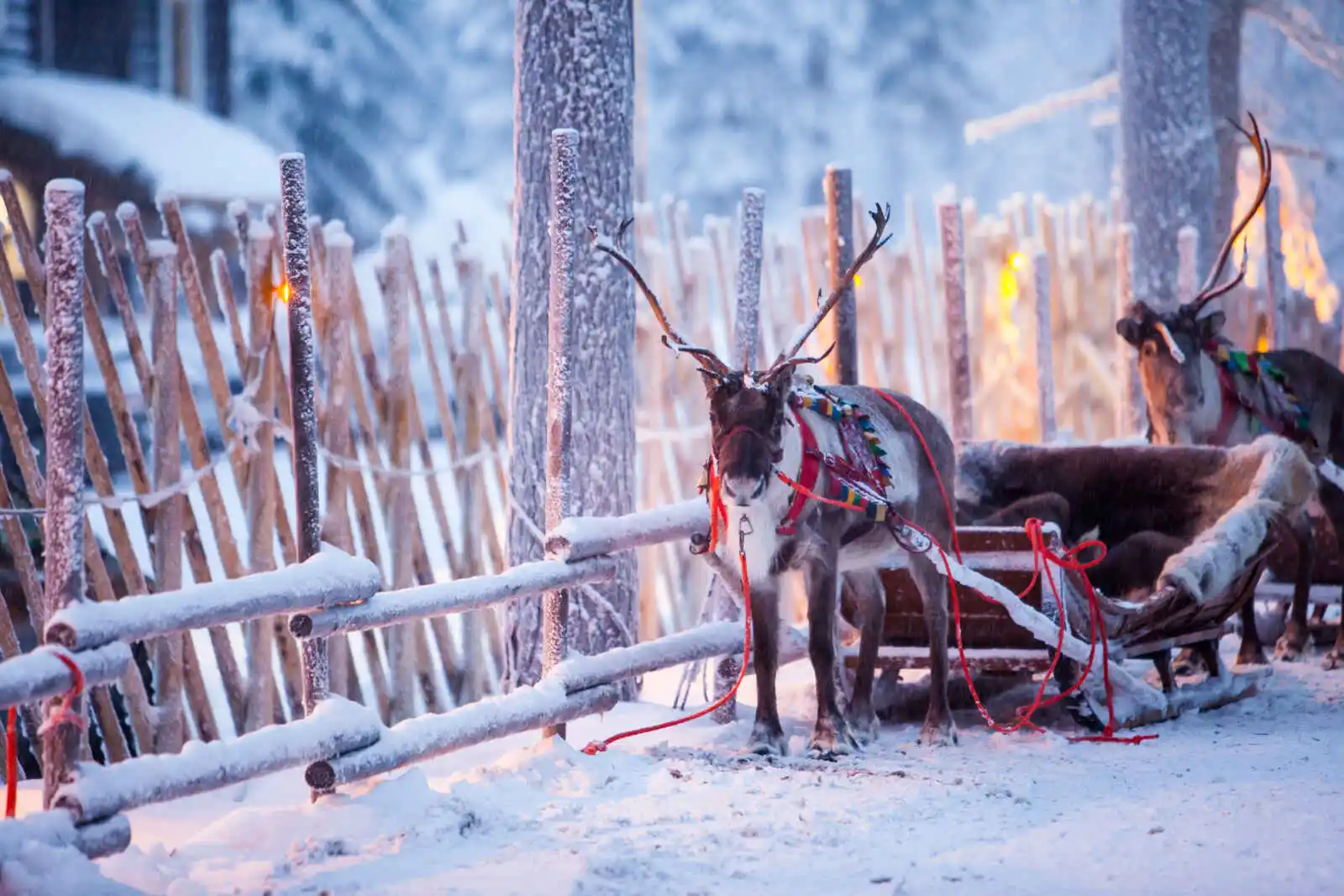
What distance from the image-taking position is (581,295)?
233 inches

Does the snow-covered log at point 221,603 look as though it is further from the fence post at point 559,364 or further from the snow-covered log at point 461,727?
the fence post at point 559,364

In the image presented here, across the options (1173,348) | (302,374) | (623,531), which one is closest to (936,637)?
(623,531)

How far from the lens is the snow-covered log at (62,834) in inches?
128

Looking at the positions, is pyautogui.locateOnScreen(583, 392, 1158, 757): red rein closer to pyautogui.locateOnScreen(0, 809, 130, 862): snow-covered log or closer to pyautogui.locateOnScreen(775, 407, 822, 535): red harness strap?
pyautogui.locateOnScreen(775, 407, 822, 535): red harness strap

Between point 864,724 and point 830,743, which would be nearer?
point 830,743

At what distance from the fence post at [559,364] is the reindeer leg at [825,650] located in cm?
85

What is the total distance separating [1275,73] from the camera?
2509 cm

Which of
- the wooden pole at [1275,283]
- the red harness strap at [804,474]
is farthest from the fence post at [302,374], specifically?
the wooden pole at [1275,283]

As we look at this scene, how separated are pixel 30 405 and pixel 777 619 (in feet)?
23.1

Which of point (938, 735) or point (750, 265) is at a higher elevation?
point (750, 265)

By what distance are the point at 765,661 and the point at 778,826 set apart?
3.57 ft

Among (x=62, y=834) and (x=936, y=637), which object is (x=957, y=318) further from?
(x=62, y=834)

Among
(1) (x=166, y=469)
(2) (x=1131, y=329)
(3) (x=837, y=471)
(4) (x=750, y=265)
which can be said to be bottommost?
(3) (x=837, y=471)

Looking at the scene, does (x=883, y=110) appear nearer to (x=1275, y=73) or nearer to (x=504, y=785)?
(x=1275, y=73)
